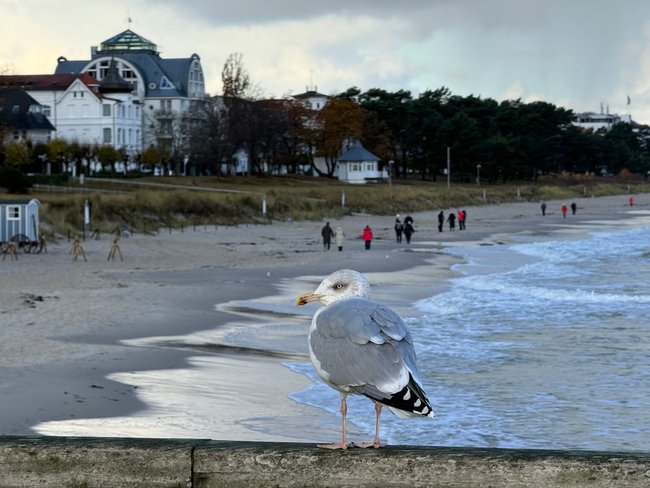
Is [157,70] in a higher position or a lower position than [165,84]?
higher

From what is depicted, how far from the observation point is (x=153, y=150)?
98.9 m

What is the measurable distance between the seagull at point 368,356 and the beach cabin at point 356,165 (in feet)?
341

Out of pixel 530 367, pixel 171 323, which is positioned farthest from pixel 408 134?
pixel 530 367

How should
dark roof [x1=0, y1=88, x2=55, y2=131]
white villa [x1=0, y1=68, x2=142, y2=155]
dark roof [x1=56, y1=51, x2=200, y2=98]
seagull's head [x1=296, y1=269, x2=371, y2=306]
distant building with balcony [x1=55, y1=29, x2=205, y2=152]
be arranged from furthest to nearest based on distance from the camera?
dark roof [x1=56, y1=51, x2=200, y2=98], distant building with balcony [x1=55, y1=29, x2=205, y2=152], white villa [x1=0, y1=68, x2=142, y2=155], dark roof [x1=0, y1=88, x2=55, y2=131], seagull's head [x1=296, y1=269, x2=371, y2=306]

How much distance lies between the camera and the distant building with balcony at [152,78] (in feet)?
371

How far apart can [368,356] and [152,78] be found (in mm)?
117334

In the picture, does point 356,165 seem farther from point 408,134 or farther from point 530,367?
point 530,367

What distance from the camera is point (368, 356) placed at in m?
5.68

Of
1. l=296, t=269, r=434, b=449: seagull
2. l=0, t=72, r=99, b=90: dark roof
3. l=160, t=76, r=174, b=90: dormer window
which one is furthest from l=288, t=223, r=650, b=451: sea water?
l=160, t=76, r=174, b=90: dormer window

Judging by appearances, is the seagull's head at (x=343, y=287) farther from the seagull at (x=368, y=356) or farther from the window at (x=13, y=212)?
the window at (x=13, y=212)

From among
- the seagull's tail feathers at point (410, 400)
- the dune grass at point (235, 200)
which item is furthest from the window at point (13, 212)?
the seagull's tail feathers at point (410, 400)

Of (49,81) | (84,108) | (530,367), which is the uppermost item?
(49,81)

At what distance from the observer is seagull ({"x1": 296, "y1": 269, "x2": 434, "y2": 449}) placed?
5504 millimetres

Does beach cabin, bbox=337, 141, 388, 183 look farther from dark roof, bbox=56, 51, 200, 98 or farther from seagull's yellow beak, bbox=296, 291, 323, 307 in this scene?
seagull's yellow beak, bbox=296, 291, 323, 307
